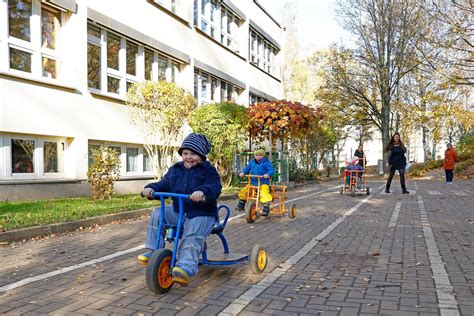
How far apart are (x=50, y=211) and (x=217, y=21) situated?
1677cm

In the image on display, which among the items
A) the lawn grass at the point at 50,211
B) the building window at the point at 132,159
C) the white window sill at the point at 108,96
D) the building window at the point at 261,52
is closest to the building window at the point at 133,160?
the building window at the point at 132,159

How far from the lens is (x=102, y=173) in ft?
39.3

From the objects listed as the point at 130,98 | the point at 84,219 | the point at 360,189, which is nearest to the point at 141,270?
the point at 84,219

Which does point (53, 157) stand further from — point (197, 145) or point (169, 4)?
point (197, 145)

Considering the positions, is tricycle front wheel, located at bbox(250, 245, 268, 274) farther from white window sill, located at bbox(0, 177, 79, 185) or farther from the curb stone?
white window sill, located at bbox(0, 177, 79, 185)

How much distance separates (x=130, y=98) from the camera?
13.9 metres

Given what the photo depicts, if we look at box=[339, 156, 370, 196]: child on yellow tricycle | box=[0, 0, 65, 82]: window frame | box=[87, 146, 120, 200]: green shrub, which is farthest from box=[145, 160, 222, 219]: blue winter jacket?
box=[339, 156, 370, 196]: child on yellow tricycle

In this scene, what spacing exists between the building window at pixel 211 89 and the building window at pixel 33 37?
8803 millimetres

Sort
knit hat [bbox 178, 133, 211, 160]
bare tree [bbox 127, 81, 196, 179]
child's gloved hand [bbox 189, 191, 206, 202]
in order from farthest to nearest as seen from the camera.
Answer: bare tree [bbox 127, 81, 196, 179] < knit hat [bbox 178, 133, 211, 160] < child's gloved hand [bbox 189, 191, 206, 202]

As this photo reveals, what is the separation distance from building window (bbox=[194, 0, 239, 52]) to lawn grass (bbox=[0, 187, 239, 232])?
12134mm

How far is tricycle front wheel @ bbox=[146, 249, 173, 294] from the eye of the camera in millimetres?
4199

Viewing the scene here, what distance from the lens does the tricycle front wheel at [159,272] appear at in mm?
4199

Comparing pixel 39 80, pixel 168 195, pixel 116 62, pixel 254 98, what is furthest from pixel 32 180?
pixel 254 98

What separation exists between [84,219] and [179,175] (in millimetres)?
4312
